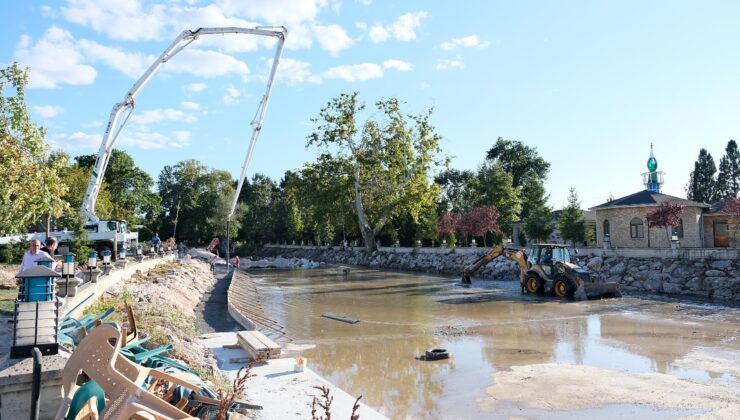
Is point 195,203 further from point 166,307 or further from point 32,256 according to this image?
point 32,256

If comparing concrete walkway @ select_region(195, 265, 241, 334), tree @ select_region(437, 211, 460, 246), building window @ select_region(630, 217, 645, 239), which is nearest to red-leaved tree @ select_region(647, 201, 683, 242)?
building window @ select_region(630, 217, 645, 239)

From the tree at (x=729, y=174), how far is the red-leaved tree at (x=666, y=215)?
3496cm

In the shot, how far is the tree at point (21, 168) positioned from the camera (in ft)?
34.1

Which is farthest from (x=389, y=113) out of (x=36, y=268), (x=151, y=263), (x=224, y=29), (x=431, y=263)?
(x=36, y=268)

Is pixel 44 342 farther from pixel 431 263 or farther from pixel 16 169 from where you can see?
pixel 431 263

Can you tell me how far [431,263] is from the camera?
43.7 m

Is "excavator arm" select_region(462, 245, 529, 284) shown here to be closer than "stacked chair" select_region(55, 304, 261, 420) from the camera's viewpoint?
No

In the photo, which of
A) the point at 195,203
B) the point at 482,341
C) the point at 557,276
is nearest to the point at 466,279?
the point at 557,276

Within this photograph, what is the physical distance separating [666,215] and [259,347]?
2554 centimetres

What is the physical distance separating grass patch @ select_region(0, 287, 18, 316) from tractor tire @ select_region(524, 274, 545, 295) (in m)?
19.2

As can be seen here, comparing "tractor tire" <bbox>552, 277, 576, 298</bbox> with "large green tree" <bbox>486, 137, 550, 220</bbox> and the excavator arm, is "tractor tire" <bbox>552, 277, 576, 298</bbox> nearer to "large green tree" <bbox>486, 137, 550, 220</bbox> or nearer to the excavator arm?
the excavator arm

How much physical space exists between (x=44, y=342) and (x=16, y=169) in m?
6.71

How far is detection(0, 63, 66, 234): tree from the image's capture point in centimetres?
1038

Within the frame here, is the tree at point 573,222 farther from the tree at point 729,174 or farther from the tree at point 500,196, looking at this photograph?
the tree at point 729,174
